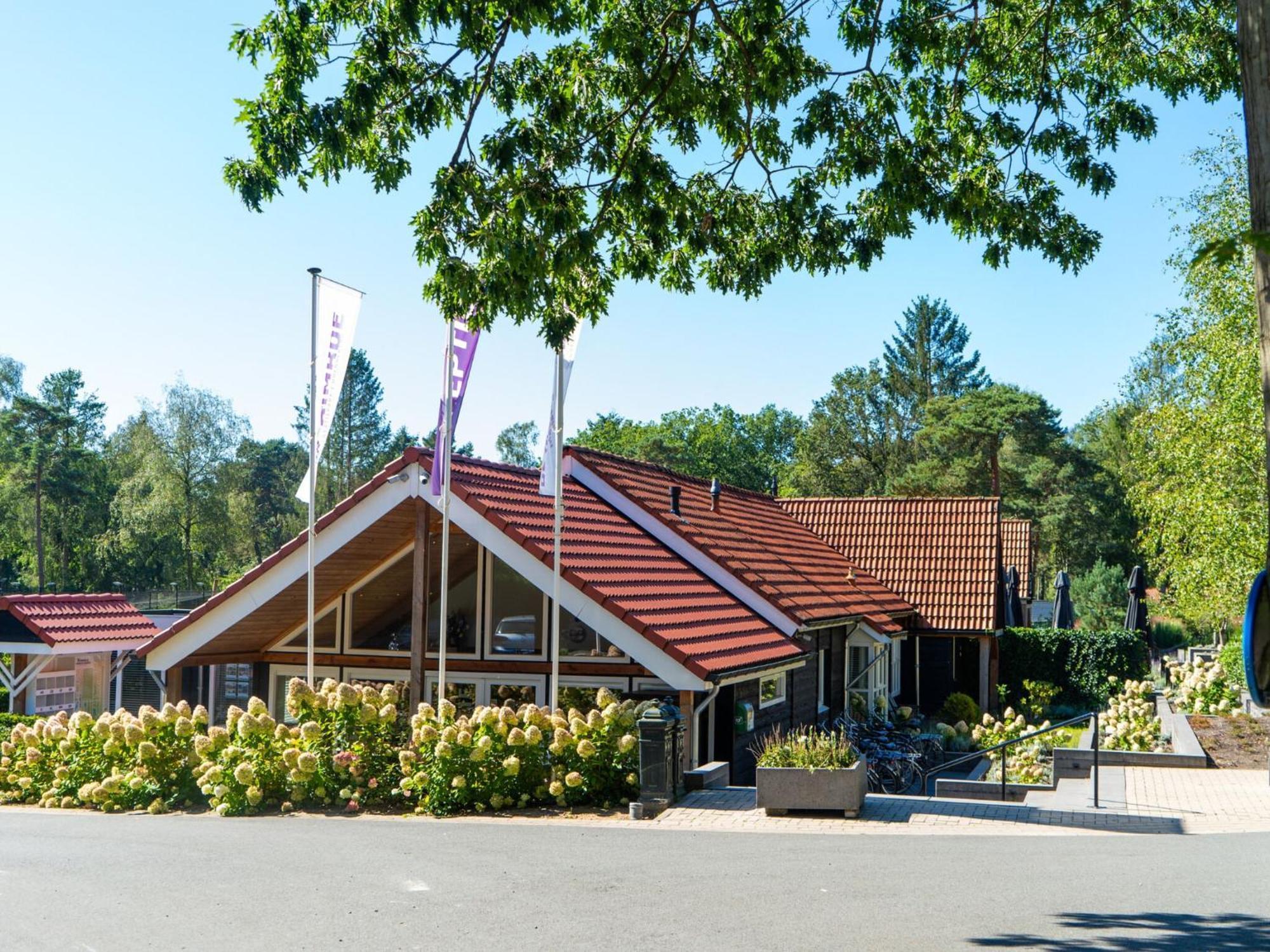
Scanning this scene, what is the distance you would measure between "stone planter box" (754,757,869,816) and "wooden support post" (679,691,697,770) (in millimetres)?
2050

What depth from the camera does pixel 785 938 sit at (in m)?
7.73

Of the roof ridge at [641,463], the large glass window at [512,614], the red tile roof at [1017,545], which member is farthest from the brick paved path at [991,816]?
the red tile roof at [1017,545]

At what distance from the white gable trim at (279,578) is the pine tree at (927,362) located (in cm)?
Result: 5577

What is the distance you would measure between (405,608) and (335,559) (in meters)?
1.44

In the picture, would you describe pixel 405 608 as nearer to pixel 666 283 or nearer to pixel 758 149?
pixel 666 283

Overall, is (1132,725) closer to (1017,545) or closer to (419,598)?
(419,598)

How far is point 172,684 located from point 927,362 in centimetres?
5752

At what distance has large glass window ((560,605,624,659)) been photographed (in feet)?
52.2

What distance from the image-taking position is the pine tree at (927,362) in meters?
68.7

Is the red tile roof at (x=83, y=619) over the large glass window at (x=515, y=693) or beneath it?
over

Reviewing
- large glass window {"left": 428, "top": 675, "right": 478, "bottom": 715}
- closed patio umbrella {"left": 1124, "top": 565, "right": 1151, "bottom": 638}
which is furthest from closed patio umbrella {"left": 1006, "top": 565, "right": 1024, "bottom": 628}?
large glass window {"left": 428, "top": 675, "right": 478, "bottom": 715}

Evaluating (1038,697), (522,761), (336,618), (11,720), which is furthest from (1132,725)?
(11,720)

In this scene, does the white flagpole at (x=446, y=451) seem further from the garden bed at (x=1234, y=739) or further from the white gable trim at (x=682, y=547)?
the garden bed at (x=1234, y=739)

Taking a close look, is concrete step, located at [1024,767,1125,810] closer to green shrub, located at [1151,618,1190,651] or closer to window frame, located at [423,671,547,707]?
window frame, located at [423,671,547,707]
